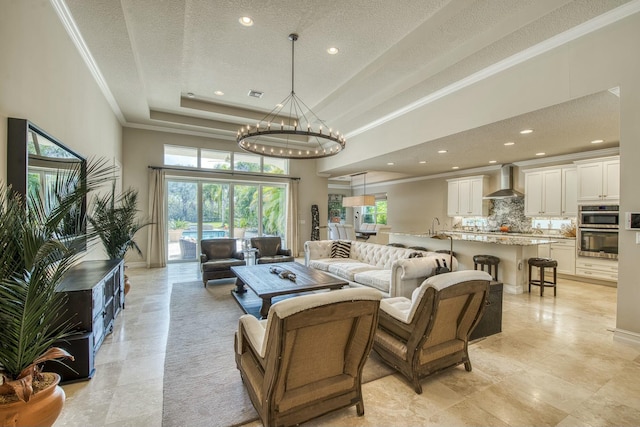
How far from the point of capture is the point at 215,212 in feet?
26.2

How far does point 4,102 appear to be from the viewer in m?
2.16

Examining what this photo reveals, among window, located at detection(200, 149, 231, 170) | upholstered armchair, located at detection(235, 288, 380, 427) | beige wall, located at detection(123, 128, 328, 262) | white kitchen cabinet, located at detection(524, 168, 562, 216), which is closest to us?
upholstered armchair, located at detection(235, 288, 380, 427)

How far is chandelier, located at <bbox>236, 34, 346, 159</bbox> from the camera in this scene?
4352 mm

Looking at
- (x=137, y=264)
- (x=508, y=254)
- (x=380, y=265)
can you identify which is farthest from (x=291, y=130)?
(x=137, y=264)

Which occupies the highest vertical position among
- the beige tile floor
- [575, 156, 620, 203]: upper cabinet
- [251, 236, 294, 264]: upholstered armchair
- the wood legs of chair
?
[575, 156, 620, 203]: upper cabinet

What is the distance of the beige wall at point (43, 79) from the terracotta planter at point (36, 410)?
1674mm

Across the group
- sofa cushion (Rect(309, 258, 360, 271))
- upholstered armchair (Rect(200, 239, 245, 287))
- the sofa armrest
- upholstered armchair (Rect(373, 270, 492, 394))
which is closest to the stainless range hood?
sofa cushion (Rect(309, 258, 360, 271))

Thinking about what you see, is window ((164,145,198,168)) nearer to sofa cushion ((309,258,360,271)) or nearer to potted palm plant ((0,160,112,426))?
sofa cushion ((309,258,360,271))

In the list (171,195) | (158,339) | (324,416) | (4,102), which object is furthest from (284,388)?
(171,195)

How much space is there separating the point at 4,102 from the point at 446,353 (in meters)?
4.01

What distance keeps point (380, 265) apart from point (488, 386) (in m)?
2.97

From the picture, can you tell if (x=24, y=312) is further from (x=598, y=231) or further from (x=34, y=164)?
(x=598, y=231)

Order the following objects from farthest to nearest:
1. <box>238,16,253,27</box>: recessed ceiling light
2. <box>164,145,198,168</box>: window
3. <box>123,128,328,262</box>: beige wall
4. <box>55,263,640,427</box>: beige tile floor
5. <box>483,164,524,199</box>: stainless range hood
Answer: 1. <box>164,145,198,168</box>: window
2. <box>483,164,524,199</box>: stainless range hood
3. <box>123,128,328,262</box>: beige wall
4. <box>238,16,253,27</box>: recessed ceiling light
5. <box>55,263,640,427</box>: beige tile floor

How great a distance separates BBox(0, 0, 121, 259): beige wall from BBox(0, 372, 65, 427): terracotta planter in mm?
1674
